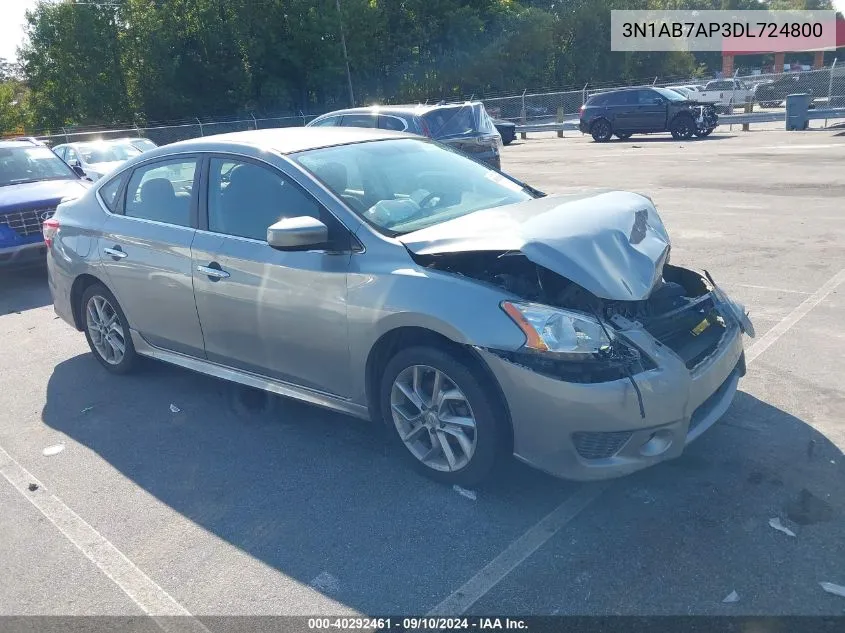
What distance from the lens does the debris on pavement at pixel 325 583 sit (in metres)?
3.28

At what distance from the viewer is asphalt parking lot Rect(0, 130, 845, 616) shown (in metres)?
3.19

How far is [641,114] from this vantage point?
25.7 metres

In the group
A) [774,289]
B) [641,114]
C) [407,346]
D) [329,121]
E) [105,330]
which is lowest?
[641,114]

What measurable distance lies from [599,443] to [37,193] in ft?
28.4

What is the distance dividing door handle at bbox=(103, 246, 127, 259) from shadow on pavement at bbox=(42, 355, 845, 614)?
43.0 inches

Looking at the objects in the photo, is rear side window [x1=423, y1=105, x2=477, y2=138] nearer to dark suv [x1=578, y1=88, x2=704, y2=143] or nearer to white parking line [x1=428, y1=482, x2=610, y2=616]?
white parking line [x1=428, y1=482, x2=610, y2=616]

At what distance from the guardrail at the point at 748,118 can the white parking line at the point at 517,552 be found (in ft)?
74.9

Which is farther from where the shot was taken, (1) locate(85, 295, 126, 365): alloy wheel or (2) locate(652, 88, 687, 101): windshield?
(2) locate(652, 88, 687, 101): windshield

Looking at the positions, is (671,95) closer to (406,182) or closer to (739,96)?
(739,96)

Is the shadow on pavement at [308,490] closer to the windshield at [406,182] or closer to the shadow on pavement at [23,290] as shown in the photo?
the windshield at [406,182]

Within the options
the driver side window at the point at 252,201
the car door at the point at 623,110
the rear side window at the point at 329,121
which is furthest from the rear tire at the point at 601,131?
the driver side window at the point at 252,201

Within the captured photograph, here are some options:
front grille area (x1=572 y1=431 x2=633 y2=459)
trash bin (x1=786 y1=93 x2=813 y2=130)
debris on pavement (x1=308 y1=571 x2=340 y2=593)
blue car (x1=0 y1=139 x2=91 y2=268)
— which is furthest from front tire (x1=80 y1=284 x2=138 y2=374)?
trash bin (x1=786 y1=93 x2=813 y2=130)

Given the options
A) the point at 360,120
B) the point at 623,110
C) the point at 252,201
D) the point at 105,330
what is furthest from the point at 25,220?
the point at 623,110

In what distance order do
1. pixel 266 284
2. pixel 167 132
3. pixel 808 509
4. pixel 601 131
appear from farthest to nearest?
pixel 167 132, pixel 601 131, pixel 266 284, pixel 808 509
